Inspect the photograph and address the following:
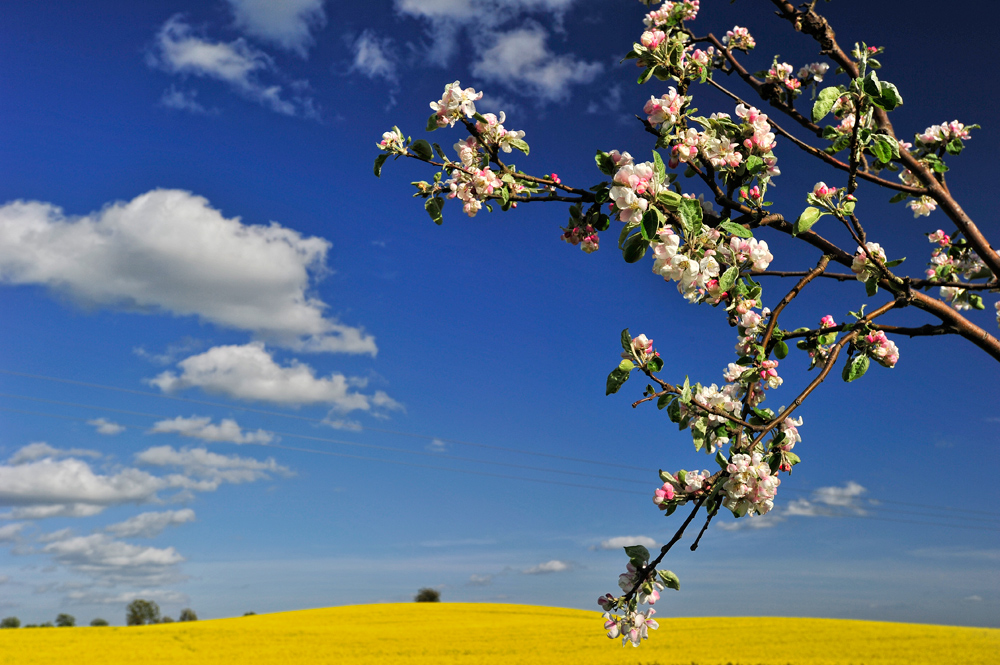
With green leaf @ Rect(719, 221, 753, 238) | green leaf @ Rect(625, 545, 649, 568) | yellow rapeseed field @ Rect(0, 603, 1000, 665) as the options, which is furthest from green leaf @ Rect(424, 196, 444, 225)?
yellow rapeseed field @ Rect(0, 603, 1000, 665)

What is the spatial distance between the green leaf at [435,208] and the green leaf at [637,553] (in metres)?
1.73

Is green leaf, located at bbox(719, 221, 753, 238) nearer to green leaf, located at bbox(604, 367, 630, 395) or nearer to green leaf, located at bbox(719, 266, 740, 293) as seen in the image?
green leaf, located at bbox(719, 266, 740, 293)

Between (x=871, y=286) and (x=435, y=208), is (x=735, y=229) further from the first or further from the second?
(x=435, y=208)

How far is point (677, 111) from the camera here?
110 inches

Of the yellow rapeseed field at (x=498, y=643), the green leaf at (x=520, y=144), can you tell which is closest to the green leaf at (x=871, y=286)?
the green leaf at (x=520, y=144)

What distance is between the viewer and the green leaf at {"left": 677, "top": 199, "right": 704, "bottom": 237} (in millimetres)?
2219

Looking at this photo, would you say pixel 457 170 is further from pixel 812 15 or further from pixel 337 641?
pixel 337 641

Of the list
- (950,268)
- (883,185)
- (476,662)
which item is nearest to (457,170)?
(883,185)

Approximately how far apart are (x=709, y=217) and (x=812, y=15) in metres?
1.52

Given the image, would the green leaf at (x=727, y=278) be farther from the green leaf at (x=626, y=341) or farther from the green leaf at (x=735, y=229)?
the green leaf at (x=626, y=341)

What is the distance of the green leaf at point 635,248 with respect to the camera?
7.38ft

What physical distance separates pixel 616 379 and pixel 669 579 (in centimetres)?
89

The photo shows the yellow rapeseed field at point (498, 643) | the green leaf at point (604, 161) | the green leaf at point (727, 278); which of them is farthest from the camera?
the yellow rapeseed field at point (498, 643)

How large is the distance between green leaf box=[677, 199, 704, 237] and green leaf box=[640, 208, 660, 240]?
0.15 m
